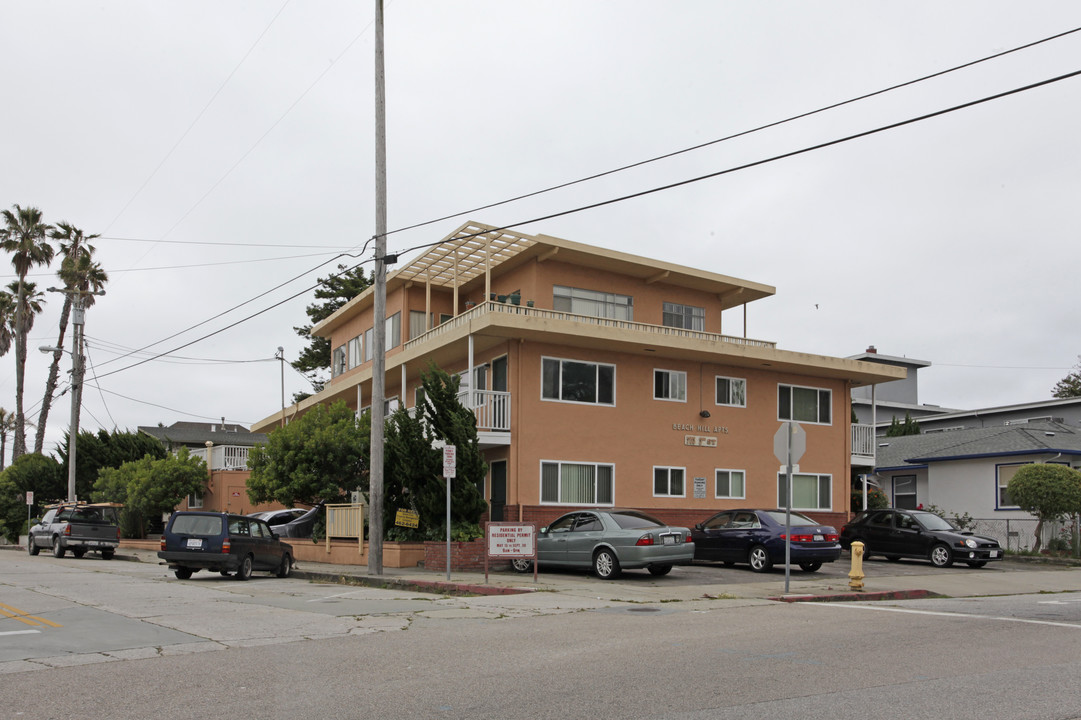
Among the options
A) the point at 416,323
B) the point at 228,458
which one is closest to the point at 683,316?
the point at 416,323

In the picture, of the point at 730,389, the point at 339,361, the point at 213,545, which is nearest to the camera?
the point at 213,545

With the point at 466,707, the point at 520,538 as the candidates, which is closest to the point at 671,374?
the point at 520,538

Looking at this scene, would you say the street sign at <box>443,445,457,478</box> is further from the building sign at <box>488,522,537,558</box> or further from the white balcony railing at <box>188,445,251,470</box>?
the white balcony railing at <box>188,445,251,470</box>

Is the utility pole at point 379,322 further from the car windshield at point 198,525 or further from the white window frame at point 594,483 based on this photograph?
the white window frame at point 594,483

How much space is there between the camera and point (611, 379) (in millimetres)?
26719

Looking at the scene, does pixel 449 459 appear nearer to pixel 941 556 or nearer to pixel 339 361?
A: pixel 941 556

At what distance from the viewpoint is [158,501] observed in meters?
36.3

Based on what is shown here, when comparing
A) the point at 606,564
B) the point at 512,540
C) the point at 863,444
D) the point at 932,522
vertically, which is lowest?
the point at 606,564

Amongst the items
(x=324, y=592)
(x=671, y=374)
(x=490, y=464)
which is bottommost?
(x=324, y=592)

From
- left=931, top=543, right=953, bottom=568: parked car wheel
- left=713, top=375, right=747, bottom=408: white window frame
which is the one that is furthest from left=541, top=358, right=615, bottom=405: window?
left=931, top=543, right=953, bottom=568: parked car wheel

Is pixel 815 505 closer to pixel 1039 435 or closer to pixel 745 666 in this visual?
pixel 1039 435

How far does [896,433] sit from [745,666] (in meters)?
41.5

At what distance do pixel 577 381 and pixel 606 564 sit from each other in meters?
7.95

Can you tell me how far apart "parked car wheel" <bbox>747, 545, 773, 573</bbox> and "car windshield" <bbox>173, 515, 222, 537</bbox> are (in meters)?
11.4
